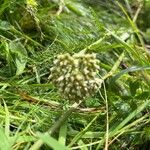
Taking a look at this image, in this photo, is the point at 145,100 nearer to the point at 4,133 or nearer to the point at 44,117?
the point at 44,117

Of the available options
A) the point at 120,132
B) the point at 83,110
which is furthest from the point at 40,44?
the point at 120,132

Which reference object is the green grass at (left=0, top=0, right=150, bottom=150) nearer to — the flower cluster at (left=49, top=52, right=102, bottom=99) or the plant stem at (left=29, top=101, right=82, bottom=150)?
the plant stem at (left=29, top=101, right=82, bottom=150)

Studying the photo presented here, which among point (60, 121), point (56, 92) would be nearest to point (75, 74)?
point (60, 121)

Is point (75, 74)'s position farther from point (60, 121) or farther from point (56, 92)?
point (56, 92)

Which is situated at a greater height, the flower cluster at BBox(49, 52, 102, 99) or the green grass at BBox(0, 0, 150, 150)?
the flower cluster at BBox(49, 52, 102, 99)

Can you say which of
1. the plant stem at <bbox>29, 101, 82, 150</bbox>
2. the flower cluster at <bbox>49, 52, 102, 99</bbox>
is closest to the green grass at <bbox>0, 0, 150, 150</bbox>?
the plant stem at <bbox>29, 101, 82, 150</bbox>
